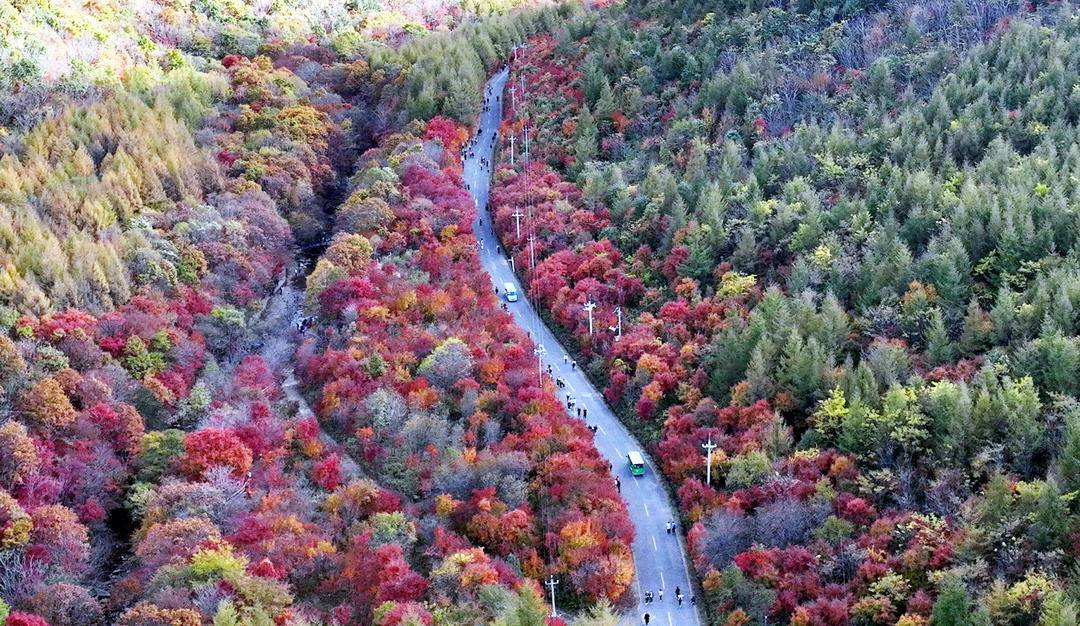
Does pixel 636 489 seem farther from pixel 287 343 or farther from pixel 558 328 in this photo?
pixel 287 343

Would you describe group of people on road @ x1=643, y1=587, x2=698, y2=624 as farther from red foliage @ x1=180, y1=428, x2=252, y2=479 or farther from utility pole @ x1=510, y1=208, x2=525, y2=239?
utility pole @ x1=510, y1=208, x2=525, y2=239

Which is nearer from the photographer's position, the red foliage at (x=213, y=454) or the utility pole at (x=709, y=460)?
the utility pole at (x=709, y=460)

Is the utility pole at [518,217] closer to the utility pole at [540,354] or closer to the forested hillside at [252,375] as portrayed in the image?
the forested hillside at [252,375]

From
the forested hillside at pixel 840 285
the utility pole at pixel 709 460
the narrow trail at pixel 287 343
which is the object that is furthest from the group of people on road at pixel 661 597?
the narrow trail at pixel 287 343

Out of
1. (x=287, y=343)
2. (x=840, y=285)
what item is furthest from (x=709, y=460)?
(x=287, y=343)

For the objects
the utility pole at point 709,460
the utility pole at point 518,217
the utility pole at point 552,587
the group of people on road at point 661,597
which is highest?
the utility pole at point 518,217

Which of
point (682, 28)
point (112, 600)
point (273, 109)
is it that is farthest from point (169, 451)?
point (682, 28)

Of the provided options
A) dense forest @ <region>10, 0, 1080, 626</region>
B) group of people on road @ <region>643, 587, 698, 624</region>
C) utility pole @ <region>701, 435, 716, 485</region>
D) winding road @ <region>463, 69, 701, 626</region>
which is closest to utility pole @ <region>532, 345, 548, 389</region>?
winding road @ <region>463, 69, 701, 626</region>
